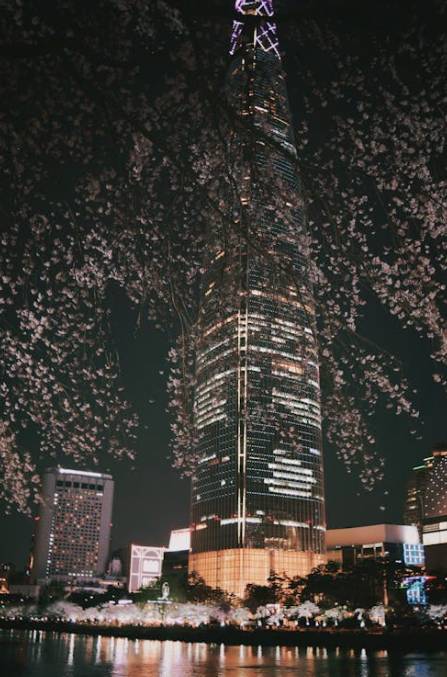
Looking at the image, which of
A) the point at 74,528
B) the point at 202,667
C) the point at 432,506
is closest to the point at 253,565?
the point at 432,506

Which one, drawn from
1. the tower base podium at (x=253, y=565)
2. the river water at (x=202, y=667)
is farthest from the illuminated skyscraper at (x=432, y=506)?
Answer: the river water at (x=202, y=667)

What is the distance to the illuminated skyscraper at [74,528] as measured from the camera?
423 ft

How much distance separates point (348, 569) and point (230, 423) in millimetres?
26208

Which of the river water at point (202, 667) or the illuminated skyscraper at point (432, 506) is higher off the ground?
the illuminated skyscraper at point (432, 506)

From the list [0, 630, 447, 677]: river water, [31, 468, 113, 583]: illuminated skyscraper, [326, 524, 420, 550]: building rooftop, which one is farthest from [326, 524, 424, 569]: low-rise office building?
[0, 630, 447, 677]: river water

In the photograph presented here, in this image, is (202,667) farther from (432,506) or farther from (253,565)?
(432,506)

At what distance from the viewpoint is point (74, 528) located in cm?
13462

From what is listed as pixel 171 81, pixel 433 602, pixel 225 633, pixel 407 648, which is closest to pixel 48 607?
pixel 225 633

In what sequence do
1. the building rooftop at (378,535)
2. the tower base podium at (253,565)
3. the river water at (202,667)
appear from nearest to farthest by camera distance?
the river water at (202,667) → the tower base podium at (253,565) → the building rooftop at (378,535)

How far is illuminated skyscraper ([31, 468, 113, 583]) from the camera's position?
129 m

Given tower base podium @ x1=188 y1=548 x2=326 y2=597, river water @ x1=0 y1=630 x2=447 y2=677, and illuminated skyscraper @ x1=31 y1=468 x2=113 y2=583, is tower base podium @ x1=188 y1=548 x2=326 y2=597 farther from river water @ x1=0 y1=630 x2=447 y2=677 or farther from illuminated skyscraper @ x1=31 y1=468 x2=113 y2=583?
illuminated skyscraper @ x1=31 y1=468 x2=113 y2=583

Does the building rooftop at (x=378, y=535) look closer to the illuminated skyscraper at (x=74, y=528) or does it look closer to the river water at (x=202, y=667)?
the illuminated skyscraper at (x=74, y=528)

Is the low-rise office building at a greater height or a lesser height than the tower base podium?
greater

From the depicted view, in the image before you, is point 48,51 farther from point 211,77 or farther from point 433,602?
point 433,602
